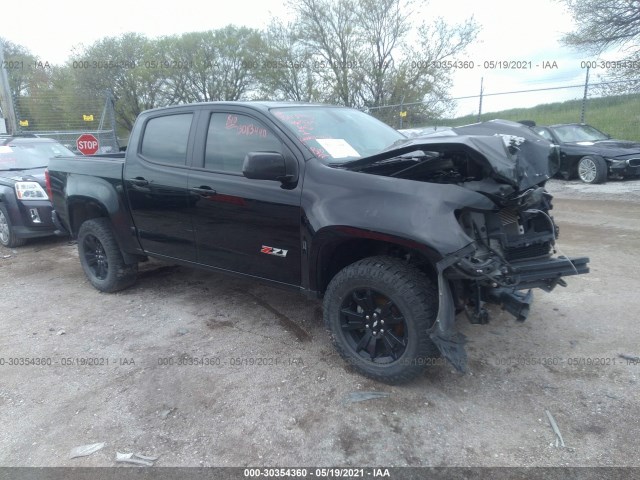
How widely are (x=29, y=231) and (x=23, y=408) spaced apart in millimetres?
4600

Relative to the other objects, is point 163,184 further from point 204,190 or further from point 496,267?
point 496,267

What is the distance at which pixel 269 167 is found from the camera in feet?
10.3

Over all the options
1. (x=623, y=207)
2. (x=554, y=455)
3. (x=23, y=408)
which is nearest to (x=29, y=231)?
(x=23, y=408)

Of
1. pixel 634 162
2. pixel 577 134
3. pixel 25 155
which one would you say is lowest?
pixel 634 162

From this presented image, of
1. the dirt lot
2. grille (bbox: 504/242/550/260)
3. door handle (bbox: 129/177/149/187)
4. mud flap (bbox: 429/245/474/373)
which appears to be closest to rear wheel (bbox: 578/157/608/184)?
the dirt lot

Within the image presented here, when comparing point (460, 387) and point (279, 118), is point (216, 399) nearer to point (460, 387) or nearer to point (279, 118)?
point (460, 387)

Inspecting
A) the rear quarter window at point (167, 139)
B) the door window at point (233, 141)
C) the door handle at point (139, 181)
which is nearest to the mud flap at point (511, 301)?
the door window at point (233, 141)

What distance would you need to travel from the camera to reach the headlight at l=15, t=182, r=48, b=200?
6645 mm

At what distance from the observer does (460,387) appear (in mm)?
3045

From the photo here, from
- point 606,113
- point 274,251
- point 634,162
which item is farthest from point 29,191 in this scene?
point 606,113

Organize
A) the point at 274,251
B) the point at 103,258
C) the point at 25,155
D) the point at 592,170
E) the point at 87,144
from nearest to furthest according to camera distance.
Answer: the point at 274,251
the point at 103,258
the point at 25,155
the point at 592,170
the point at 87,144

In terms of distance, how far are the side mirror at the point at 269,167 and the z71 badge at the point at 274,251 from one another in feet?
1.78

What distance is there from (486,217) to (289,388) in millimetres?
1727

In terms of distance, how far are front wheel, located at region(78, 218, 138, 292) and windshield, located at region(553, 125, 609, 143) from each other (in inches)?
413
